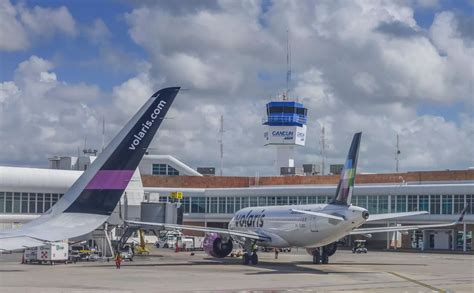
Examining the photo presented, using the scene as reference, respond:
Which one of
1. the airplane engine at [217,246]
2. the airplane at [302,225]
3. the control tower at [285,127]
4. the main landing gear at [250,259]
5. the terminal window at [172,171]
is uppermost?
the control tower at [285,127]

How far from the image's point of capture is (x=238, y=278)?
38.8 m

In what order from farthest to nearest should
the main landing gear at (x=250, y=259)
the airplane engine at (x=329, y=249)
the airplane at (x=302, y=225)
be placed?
the airplane engine at (x=329, y=249)
the main landing gear at (x=250, y=259)
the airplane at (x=302, y=225)

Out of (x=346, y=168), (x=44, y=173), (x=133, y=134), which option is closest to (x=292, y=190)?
(x=44, y=173)

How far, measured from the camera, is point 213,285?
34.4m

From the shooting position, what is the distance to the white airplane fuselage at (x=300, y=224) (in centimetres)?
4428

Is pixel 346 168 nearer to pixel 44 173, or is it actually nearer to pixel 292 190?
pixel 44 173

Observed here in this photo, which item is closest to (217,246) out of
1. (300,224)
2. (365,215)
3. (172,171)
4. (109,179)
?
(300,224)

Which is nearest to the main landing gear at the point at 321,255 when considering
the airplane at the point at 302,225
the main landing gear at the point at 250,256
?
the airplane at the point at 302,225

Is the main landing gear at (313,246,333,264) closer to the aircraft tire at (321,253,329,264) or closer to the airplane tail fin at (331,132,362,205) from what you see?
the aircraft tire at (321,253,329,264)

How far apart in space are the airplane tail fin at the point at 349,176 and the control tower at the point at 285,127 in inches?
3018

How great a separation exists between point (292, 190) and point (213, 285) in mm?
61994

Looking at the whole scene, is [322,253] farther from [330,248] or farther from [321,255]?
[330,248]

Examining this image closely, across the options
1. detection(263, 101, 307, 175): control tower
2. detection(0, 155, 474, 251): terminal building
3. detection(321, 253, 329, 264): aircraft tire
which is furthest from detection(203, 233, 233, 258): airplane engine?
detection(263, 101, 307, 175): control tower

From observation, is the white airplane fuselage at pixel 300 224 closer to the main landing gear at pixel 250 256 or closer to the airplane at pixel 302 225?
the airplane at pixel 302 225
